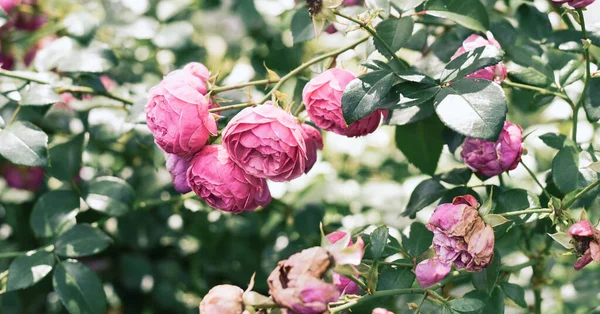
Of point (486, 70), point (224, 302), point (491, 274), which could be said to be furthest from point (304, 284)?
point (486, 70)

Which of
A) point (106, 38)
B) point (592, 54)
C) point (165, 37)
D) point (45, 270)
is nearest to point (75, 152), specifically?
point (45, 270)

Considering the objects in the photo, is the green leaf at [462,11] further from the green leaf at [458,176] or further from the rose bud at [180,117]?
the rose bud at [180,117]

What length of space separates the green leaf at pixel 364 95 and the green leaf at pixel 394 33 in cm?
8

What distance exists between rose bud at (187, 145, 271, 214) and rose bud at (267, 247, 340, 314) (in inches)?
7.3

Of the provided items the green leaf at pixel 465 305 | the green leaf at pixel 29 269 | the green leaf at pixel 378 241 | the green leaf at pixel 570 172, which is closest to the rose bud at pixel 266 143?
the green leaf at pixel 378 241

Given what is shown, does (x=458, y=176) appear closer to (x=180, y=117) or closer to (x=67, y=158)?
(x=180, y=117)

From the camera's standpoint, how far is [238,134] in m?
0.76

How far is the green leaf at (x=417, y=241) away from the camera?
0.85 m

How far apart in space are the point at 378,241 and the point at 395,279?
8 centimetres

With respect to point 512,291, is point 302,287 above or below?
above

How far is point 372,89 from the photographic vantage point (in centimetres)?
77

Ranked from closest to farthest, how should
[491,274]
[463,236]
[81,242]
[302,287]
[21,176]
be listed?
[302,287] → [463,236] → [491,274] → [81,242] → [21,176]


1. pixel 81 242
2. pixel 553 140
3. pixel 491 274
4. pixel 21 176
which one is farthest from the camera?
pixel 21 176

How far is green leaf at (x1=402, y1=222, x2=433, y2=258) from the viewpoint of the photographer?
85cm
